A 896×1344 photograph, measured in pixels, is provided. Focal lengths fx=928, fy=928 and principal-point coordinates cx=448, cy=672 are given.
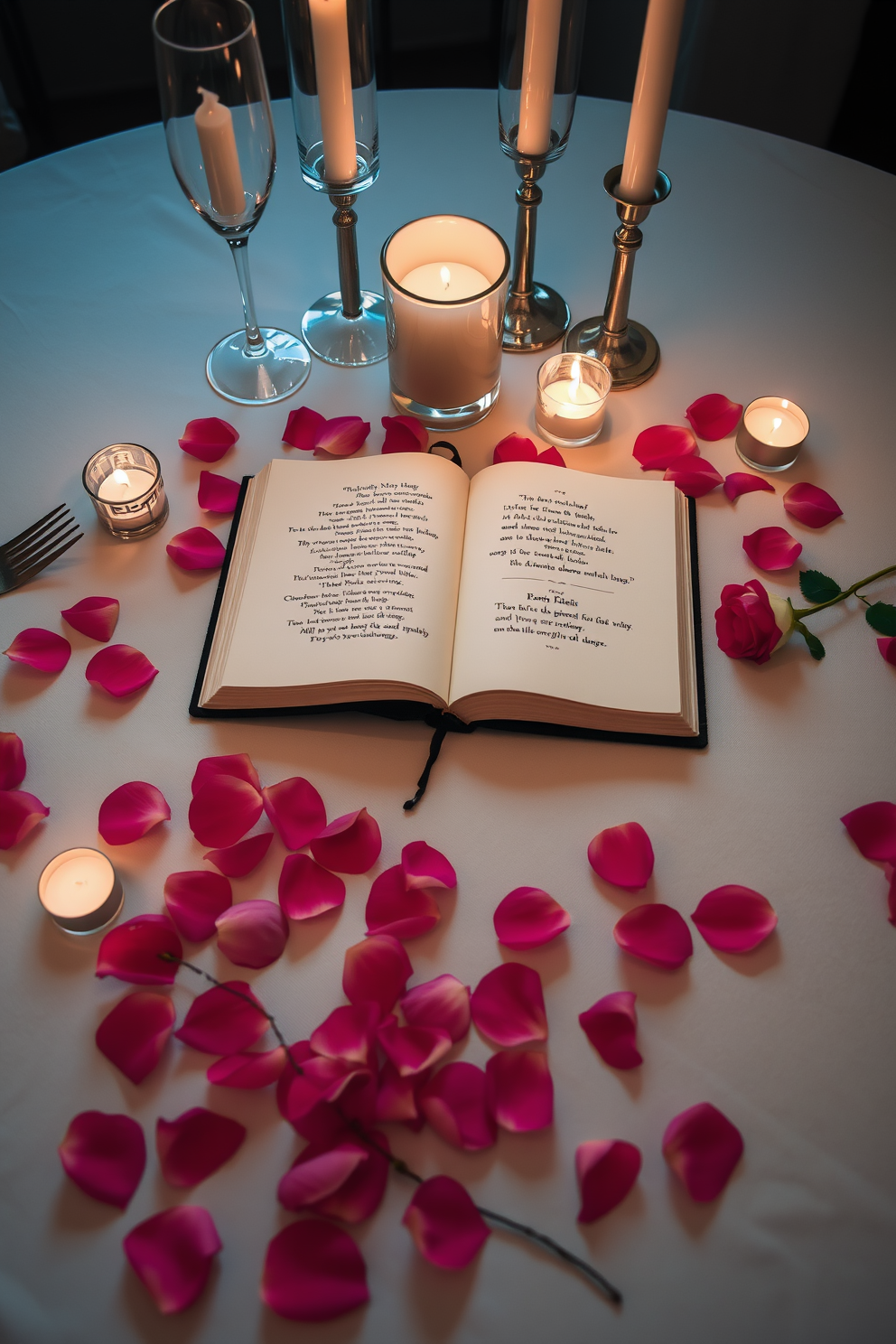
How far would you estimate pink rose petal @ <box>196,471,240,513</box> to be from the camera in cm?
105

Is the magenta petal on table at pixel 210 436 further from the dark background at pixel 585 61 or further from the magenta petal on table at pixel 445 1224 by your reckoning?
the dark background at pixel 585 61

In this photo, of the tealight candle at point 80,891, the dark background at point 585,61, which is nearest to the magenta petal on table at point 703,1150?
the tealight candle at point 80,891

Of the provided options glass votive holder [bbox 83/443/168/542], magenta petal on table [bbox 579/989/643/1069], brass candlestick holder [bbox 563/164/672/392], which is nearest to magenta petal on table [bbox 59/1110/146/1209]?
magenta petal on table [bbox 579/989/643/1069]

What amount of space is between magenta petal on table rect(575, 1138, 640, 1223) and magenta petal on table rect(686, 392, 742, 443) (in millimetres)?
791

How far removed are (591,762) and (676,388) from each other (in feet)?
1.78

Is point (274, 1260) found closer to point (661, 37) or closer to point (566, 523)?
point (566, 523)

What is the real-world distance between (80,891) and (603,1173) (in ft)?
1.56

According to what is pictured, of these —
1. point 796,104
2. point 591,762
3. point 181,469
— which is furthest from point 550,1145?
point 796,104

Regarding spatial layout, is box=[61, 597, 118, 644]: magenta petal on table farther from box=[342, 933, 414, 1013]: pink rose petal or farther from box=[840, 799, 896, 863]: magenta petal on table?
box=[840, 799, 896, 863]: magenta petal on table

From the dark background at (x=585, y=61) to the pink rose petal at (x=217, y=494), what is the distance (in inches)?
62.2

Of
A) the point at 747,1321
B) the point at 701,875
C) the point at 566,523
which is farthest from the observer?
the point at 566,523

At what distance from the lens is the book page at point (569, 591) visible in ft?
2.93

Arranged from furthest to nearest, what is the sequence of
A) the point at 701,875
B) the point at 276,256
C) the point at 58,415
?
the point at 276,256, the point at 58,415, the point at 701,875

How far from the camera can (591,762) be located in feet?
2.91
